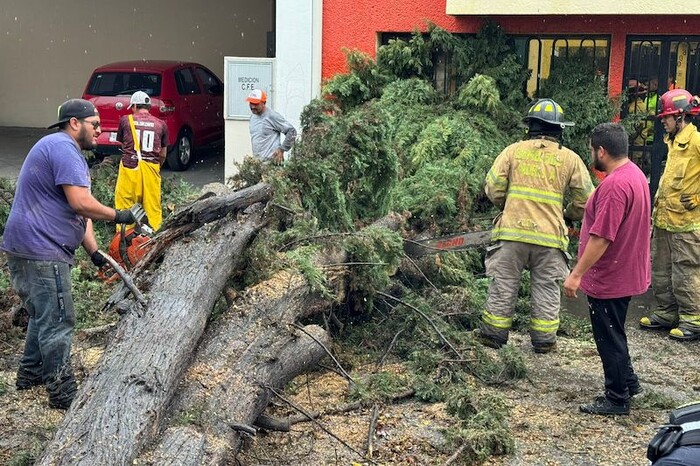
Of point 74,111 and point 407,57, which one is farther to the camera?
point 407,57

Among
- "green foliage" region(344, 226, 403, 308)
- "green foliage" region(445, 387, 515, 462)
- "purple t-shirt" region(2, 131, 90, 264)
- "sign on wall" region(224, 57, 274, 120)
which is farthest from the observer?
"sign on wall" region(224, 57, 274, 120)

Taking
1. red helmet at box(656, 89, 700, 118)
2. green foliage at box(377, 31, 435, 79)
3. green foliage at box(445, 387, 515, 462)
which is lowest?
green foliage at box(445, 387, 515, 462)

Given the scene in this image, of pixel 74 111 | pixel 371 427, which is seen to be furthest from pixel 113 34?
pixel 371 427

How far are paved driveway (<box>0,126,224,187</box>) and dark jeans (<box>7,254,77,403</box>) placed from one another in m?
7.58

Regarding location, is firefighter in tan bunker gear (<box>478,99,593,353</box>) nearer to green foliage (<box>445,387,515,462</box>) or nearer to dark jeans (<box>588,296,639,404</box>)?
dark jeans (<box>588,296,639,404</box>)

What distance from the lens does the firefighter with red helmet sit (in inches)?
282

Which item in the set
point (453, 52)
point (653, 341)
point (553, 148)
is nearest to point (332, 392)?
point (553, 148)

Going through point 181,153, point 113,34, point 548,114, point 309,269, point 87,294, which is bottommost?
point 87,294

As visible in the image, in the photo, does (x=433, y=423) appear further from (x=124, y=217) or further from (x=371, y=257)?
(x=124, y=217)

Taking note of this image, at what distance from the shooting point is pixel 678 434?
2.85 meters

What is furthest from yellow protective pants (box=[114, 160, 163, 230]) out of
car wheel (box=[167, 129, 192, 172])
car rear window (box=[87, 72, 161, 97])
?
car rear window (box=[87, 72, 161, 97])

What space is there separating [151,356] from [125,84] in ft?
35.8

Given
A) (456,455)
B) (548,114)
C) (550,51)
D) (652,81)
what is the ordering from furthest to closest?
(550,51)
(652,81)
(548,114)
(456,455)

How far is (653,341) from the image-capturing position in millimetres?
7078
